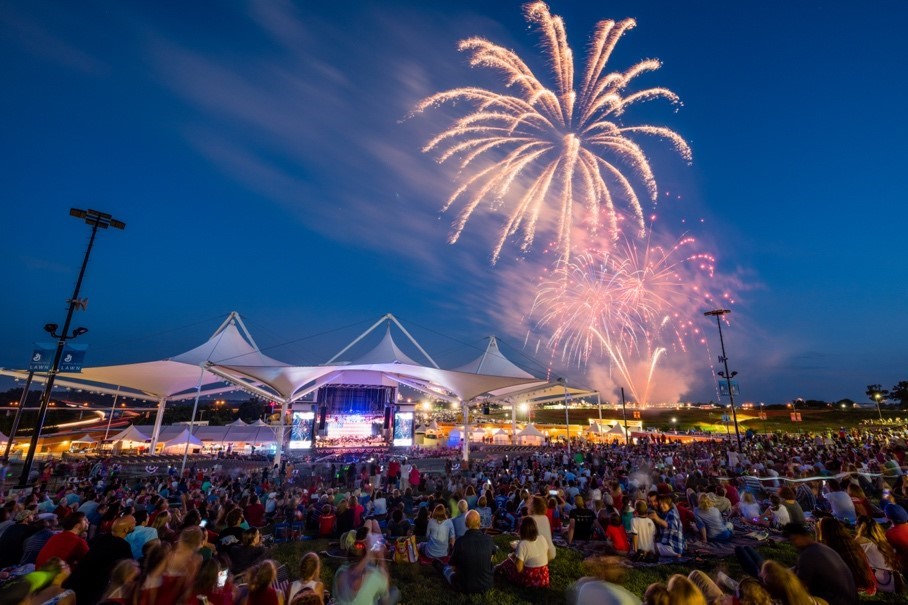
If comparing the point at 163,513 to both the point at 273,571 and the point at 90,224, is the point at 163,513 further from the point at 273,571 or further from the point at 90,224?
the point at 90,224

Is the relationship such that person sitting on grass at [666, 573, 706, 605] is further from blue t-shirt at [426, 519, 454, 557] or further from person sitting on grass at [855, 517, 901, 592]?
blue t-shirt at [426, 519, 454, 557]

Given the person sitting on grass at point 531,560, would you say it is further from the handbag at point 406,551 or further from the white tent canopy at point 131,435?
the white tent canopy at point 131,435

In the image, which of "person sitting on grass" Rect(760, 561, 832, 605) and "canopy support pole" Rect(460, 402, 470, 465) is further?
"canopy support pole" Rect(460, 402, 470, 465)

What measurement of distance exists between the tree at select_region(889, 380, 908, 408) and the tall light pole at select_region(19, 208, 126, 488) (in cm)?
12115

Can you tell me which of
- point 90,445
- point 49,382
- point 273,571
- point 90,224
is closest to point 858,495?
point 273,571

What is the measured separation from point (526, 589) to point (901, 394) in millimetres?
116146

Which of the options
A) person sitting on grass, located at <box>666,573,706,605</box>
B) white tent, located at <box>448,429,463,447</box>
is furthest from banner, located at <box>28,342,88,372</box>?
white tent, located at <box>448,429,463,447</box>

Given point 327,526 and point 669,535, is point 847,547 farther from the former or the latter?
point 327,526

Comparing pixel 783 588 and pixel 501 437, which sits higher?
pixel 783 588

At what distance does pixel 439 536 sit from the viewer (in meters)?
7.32

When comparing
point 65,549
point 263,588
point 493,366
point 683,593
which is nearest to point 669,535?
point 683,593

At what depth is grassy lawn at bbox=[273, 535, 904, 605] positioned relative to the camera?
5.78m

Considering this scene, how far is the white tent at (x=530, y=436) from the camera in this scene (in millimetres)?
49531

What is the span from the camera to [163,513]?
7.85m
